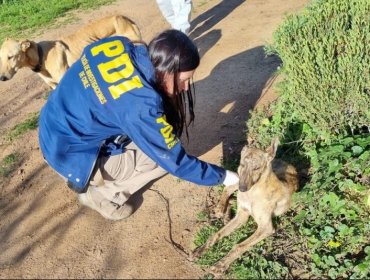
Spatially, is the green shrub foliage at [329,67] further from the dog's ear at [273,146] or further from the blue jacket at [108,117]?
the blue jacket at [108,117]

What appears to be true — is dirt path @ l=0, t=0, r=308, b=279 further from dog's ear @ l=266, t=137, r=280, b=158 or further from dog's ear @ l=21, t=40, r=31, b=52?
dog's ear @ l=266, t=137, r=280, b=158

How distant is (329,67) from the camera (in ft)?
12.6

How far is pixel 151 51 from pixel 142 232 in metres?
1.75

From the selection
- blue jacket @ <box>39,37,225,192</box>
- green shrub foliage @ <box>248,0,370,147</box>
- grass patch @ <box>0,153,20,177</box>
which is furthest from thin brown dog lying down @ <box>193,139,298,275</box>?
grass patch @ <box>0,153,20,177</box>

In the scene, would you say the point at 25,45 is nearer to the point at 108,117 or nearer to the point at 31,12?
the point at 108,117

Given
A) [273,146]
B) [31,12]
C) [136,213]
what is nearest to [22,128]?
[136,213]

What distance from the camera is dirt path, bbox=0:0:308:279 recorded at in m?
3.77

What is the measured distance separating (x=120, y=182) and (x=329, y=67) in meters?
2.13

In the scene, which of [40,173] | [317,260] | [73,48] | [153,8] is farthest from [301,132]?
[153,8]

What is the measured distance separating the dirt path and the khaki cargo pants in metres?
0.12

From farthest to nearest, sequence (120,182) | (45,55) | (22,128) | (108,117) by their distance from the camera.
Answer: (45,55), (22,128), (120,182), (108,117)

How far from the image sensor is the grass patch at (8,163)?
5066 mm

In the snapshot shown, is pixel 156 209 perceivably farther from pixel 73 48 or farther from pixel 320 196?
pixel 73 48

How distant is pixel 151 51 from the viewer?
3.00 meters
